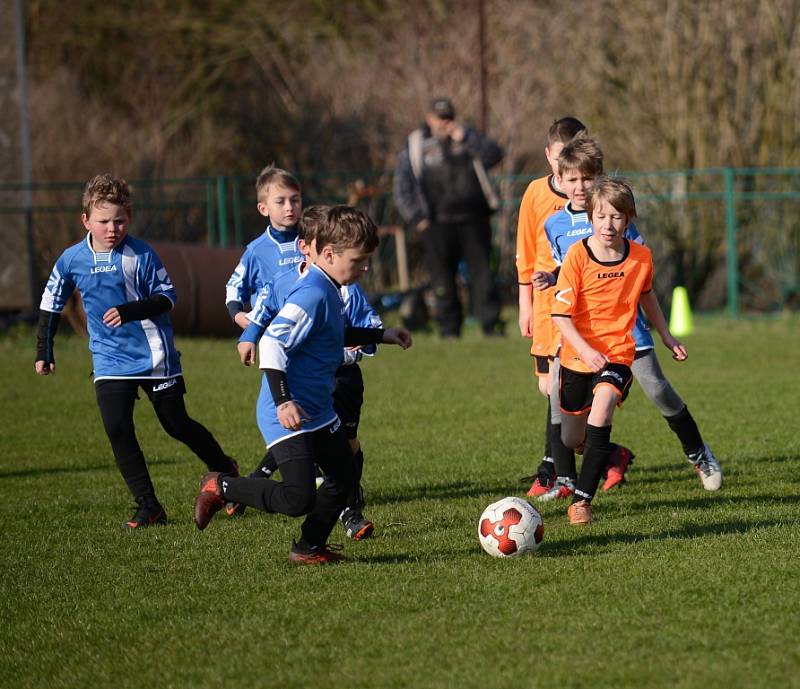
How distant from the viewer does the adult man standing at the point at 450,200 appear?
14.3m

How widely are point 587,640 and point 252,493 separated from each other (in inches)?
67.5

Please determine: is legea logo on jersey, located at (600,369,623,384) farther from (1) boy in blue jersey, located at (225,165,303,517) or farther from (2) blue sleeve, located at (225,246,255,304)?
(2) blue sleeve, located at (225,246,255,304)

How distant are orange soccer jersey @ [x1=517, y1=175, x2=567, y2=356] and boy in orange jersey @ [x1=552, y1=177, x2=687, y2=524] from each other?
66cm

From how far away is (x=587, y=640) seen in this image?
14.3 ft

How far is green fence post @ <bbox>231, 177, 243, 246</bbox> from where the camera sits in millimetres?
17016

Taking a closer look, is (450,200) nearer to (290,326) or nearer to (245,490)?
(245,490)

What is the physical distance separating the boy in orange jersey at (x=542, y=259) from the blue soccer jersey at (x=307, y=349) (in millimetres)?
1885

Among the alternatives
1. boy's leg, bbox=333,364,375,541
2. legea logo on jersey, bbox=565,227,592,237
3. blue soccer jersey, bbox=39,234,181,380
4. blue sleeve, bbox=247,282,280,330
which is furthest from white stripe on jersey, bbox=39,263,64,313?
legea logo on jersey, bbox=565,227,592,237

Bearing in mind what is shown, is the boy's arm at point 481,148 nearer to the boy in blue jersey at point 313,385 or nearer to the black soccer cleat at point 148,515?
the black soccer cleat at point 148,515

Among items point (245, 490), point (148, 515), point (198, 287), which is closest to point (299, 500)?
point (245, 490)

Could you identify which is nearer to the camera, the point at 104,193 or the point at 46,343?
the point at 104,193

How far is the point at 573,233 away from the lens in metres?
6.75

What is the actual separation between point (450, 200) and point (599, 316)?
27.1 feet

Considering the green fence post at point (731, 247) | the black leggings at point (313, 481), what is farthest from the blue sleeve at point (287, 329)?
the green fence post at point (731, 247)
